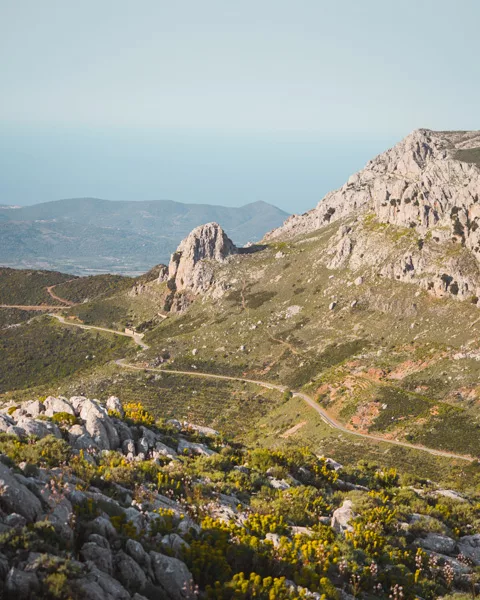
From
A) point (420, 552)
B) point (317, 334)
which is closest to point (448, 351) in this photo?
point (317, 334)

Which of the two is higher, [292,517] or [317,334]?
[292,517]

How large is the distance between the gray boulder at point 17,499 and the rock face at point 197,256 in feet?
463

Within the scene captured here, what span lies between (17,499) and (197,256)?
14868 cm

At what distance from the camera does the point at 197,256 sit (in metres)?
168

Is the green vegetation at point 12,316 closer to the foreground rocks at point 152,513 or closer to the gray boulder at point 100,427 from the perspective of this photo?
the foreground rocks at point 152,513

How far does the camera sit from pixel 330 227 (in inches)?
6604

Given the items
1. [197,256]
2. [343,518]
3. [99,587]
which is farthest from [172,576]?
[197,256]

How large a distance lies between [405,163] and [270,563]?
6294 inches

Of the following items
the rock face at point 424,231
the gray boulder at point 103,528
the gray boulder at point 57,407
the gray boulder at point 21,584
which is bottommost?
the gray boulder at point 57,407

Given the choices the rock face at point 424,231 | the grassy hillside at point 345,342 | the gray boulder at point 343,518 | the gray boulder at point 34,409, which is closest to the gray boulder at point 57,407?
the gray boulder at point 34,409

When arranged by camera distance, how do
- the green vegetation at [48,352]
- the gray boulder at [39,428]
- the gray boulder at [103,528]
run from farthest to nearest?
the green vegetation at [48,352], the gray boulder at [39,428], the gray boulder at [103,528]

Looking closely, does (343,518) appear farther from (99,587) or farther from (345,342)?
(345,342)

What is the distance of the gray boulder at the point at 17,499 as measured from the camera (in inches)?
794

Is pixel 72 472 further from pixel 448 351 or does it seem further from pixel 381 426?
pixel 448 351
